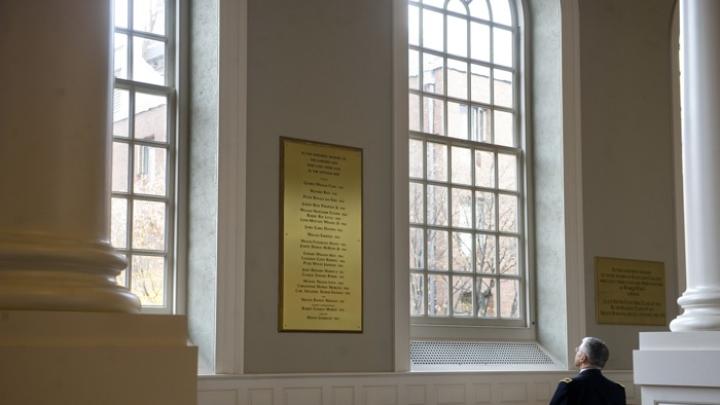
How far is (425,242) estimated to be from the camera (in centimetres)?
846

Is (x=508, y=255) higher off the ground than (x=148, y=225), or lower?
lower

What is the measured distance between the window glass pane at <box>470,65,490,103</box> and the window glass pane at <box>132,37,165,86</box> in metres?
3.00

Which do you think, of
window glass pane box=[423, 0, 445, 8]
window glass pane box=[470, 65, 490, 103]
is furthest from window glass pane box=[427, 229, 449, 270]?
window glass pane box=[423, 0, 445, 8]

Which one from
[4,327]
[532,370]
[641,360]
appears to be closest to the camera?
[4,327]

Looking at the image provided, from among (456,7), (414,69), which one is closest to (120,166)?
(414,69)

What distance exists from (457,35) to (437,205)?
1.54 meters

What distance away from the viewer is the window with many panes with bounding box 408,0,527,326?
28.0ft

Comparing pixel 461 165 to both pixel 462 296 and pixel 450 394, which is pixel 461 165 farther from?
pixel 450 394

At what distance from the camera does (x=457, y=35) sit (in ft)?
29.7

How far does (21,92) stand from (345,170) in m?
5.07

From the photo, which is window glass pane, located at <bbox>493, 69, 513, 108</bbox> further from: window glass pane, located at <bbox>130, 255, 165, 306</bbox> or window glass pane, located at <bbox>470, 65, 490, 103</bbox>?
window glass pane, located at <bbox>130, 255, 165, 306</bbox>

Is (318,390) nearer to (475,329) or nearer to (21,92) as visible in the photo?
(475,329)

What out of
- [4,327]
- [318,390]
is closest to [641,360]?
[318,390]

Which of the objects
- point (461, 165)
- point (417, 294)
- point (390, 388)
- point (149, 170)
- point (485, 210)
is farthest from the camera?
point (485, 210)
